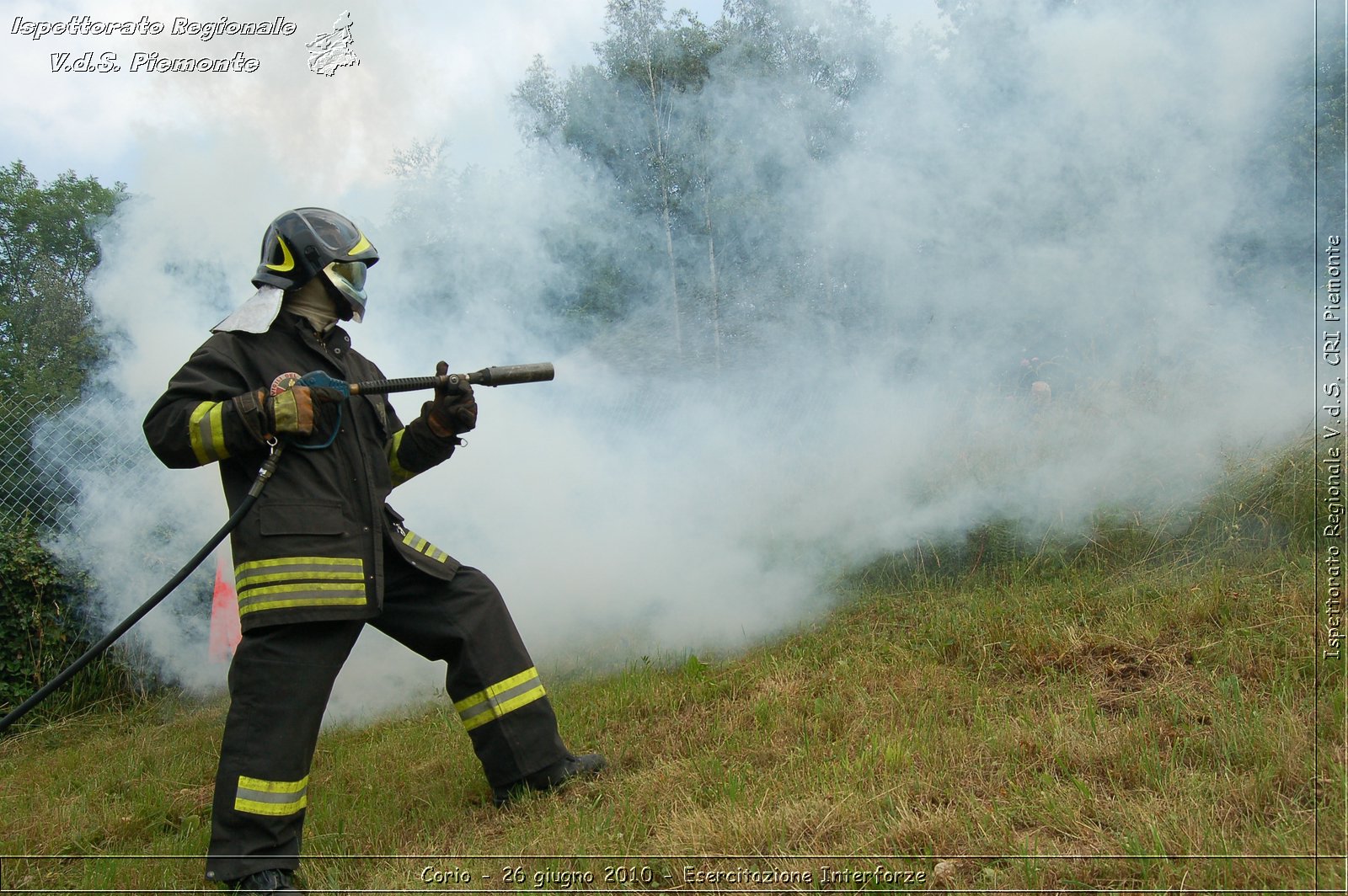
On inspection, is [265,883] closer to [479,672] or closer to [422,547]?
[479,672]

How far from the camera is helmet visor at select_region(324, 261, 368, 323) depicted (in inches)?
127

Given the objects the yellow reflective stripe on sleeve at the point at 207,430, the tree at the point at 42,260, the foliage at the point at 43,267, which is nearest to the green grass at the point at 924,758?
the yellow reflective stripe on sleeve at the point at 207,430

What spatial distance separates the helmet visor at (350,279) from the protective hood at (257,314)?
0.58 ft

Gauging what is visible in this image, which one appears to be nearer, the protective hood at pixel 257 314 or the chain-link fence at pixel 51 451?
the protective hood at pixel 257 314

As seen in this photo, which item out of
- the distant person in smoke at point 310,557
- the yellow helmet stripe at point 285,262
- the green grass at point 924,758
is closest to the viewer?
the green grass at point 924,758

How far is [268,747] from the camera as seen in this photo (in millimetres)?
2746

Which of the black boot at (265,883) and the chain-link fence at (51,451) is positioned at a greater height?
the chain-link fence at (51,451)

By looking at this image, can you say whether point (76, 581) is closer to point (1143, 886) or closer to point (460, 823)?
point (460, 823)

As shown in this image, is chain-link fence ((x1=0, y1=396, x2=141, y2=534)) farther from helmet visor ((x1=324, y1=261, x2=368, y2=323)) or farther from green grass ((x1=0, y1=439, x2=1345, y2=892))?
helmet visor ((x1=324, y1=261, x2=368, y2=323))

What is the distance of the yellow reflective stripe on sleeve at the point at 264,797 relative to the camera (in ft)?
8.84

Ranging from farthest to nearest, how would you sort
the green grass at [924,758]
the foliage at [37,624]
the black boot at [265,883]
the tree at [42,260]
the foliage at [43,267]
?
the tree at [42,260]
the foliage at [43,267]
the foliage at [37,624]
the black boot at [265,883]
the green grass at [924,758]

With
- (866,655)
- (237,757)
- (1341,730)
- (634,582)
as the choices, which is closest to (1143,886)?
(1341,730)

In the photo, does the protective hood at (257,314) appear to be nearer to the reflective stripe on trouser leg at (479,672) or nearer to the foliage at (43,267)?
the reflective stripe on trouser leg at (479,672)

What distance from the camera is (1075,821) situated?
2.30m
